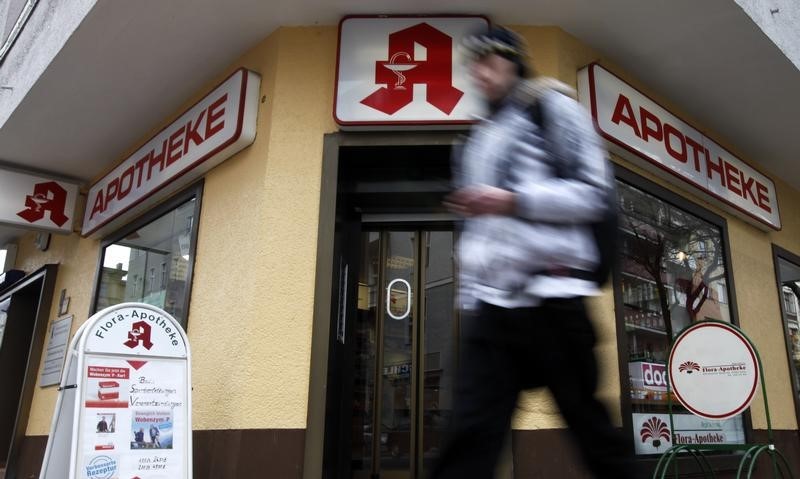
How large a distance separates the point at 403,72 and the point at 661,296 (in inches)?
116

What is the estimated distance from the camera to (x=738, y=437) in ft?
18.8

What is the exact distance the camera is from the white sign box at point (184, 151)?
15.5 feet

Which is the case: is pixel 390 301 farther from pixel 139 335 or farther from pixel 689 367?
pixel 689 367

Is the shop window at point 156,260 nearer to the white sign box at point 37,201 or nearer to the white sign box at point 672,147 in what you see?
the white sign box at point 37,201

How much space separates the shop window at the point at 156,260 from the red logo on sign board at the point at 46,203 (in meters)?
0.77

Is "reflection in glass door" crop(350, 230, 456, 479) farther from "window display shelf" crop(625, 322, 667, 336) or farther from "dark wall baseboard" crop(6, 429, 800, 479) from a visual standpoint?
"window display shelf" crop(625, 322, 667, 336)

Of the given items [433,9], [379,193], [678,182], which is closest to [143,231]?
[379,193]

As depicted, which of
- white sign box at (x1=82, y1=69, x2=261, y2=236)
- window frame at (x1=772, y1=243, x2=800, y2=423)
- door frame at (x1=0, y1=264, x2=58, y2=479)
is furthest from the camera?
door frame at (x1=0, y1=264, x2=58, y2=479)

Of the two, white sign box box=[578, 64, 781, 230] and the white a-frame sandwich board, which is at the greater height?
white sign box box=[578, 64, 781, 230]

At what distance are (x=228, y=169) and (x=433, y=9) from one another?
1.88 m

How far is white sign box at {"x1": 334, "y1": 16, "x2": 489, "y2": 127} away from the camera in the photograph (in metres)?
4.35

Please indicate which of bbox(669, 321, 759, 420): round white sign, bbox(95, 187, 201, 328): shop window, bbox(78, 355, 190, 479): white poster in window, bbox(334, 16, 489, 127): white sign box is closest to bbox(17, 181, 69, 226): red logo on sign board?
bbox(95, 187, 201, 328): shop window

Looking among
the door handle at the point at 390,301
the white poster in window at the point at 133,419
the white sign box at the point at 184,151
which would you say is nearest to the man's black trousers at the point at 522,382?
the white poster in window at the point at 133,419

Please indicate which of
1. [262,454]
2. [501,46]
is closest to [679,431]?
[262,454]
